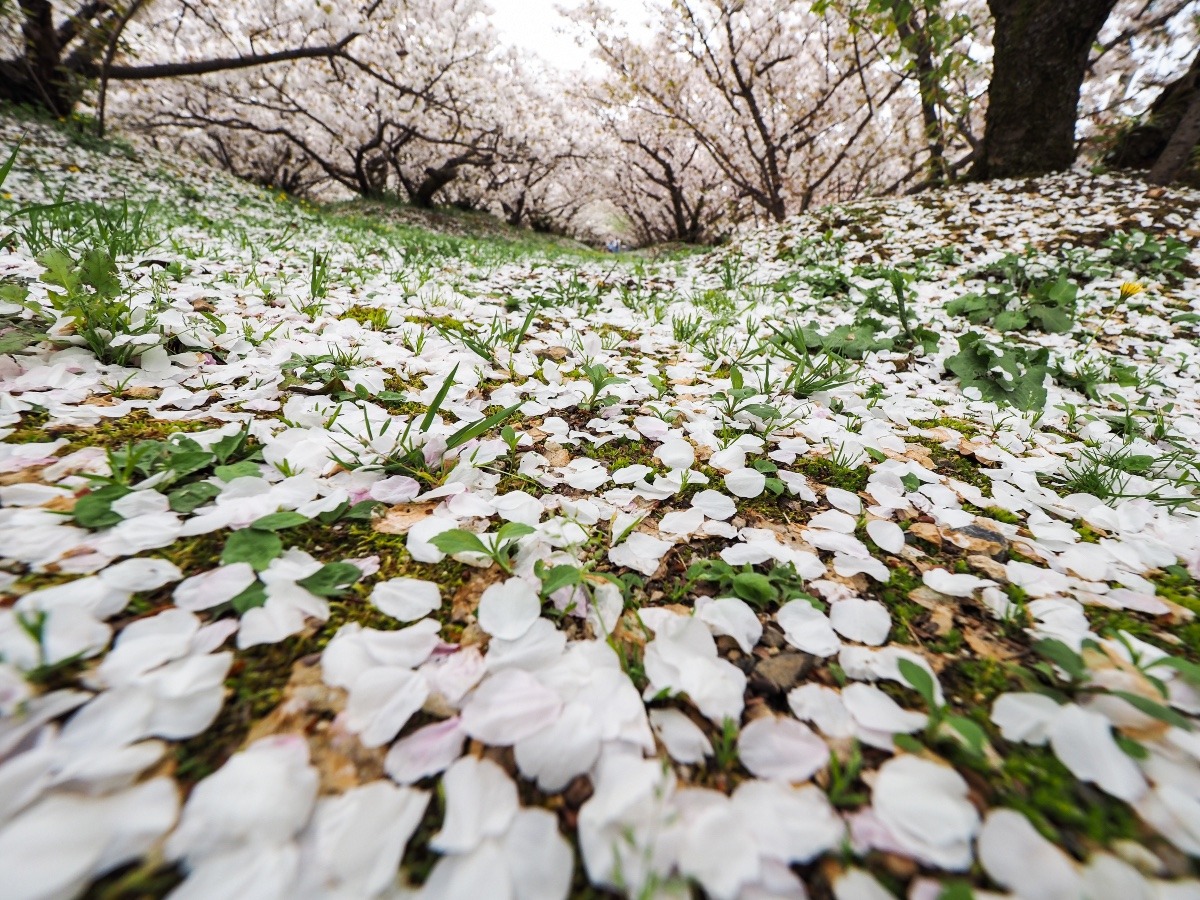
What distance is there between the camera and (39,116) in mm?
7785

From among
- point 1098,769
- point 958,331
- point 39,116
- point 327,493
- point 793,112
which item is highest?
point 793,112

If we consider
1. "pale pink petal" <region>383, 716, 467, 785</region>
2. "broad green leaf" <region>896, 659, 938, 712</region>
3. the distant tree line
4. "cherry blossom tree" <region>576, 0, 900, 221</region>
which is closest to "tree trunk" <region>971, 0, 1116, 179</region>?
the distant tree line

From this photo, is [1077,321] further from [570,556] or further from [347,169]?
[347,169]

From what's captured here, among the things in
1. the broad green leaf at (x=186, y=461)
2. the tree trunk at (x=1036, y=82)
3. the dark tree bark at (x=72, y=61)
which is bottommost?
the broad green leaf at (x=186, y=461)

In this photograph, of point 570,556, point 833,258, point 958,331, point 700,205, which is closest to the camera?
point 570,556

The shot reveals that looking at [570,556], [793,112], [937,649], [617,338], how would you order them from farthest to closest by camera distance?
[793,112], [617,338], [570,556], [937,649]

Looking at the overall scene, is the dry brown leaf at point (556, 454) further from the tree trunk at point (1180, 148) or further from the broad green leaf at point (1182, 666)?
the tree trunk at point (1180, 148)

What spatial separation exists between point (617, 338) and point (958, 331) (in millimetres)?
1934

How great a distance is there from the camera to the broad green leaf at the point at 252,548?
81 centimetres

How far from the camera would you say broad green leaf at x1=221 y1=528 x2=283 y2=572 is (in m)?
0.81

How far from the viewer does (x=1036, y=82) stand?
5.21 m

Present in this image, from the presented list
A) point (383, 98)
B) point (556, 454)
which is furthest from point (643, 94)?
point (556, 454)

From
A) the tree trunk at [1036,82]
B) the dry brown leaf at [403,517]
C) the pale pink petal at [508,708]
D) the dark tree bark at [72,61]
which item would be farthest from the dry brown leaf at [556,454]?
the dark tree bark at [72,61]

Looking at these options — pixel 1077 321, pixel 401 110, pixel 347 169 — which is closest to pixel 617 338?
pixel 1077 321
